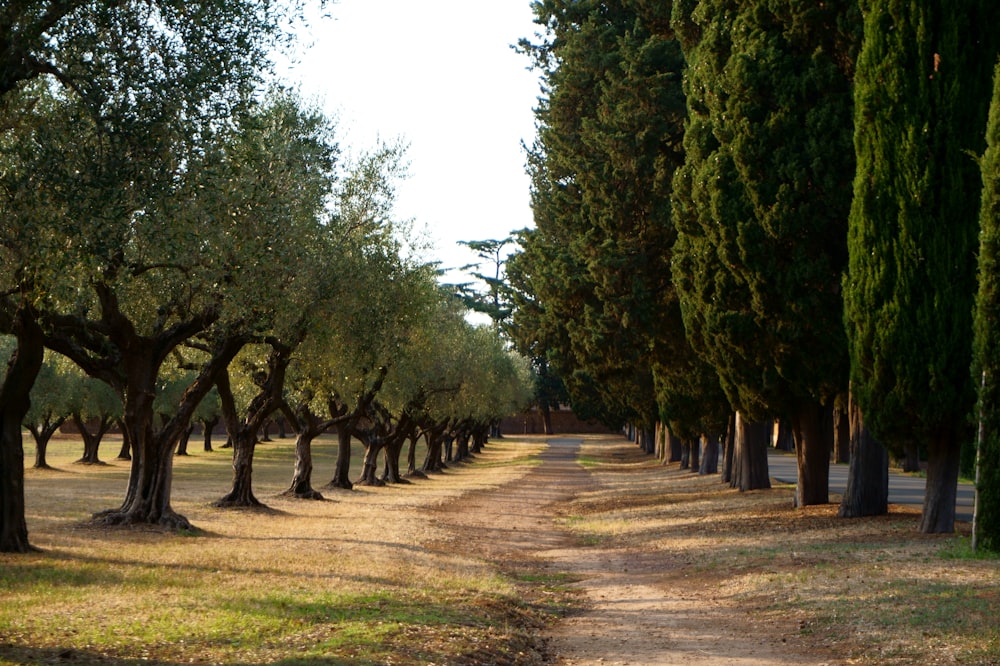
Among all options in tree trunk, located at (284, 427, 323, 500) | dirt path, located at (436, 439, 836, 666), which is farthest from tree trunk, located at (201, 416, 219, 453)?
dirt path, located at (436, 439, 836, 666)

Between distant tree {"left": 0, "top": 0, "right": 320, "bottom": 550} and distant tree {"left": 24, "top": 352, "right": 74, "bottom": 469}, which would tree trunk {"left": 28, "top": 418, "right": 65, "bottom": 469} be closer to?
distant tree {"left": 24, "top": 352, "right": 74, "bottom": 469}

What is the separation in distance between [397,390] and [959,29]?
24.4 meters

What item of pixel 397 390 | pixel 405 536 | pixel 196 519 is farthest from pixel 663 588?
pixel 397 390

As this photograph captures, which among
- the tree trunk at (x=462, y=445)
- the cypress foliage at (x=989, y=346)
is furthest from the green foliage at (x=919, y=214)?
the tree trunk at (x=462, y=445)

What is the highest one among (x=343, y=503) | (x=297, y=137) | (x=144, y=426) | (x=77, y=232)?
(x=297, y=137)

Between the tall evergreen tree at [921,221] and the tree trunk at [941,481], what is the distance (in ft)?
0.07

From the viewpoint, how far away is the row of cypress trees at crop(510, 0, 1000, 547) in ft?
58.2

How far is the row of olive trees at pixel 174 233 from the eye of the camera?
11.4m

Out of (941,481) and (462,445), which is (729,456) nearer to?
(941,481)

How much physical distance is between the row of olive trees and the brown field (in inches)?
113

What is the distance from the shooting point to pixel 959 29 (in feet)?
58.9

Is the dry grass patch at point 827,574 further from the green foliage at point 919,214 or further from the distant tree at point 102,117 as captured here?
the distant tree at point 102,117

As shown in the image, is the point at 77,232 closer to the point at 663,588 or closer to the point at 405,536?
the point at 663,588

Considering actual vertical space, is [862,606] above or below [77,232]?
below
